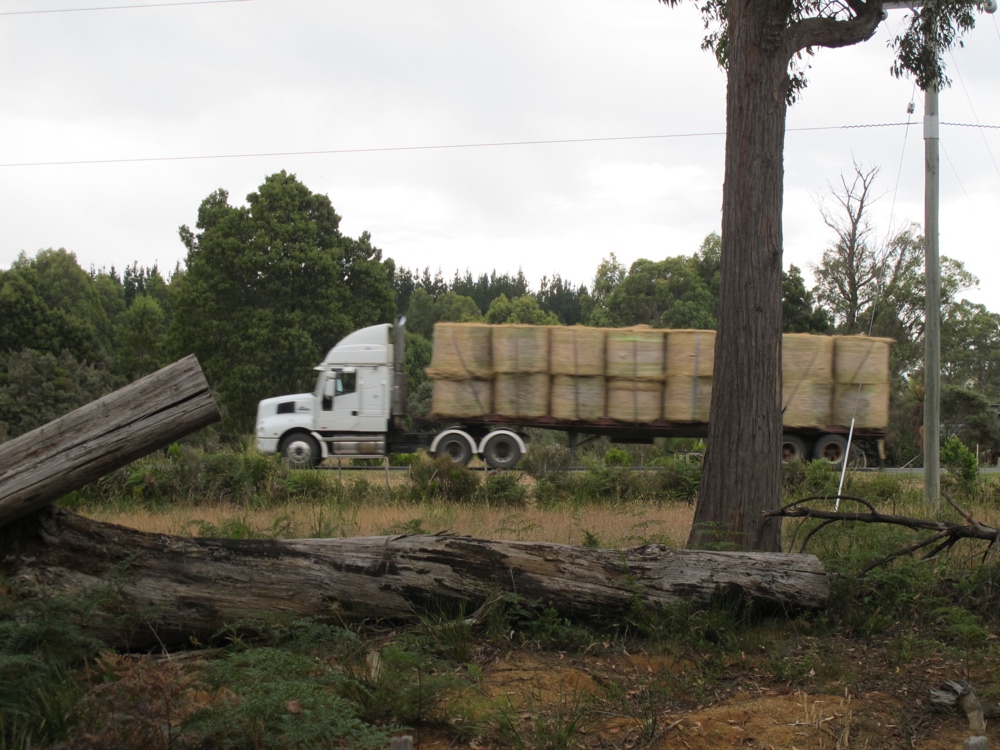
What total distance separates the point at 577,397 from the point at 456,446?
3.19m

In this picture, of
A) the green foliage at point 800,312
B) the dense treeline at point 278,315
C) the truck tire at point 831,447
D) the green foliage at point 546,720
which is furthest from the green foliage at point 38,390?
the green foliage at point 546,720

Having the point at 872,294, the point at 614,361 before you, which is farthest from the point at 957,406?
the point at 614,361

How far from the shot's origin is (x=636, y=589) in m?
6.23

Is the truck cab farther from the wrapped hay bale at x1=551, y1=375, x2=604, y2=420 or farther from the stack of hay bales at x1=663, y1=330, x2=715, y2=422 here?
the stack of hay bales at x1=663, y1=330, x2=715, y2=422

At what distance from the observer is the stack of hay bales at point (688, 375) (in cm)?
2158

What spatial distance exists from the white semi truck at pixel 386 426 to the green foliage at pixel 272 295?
42.3 ft

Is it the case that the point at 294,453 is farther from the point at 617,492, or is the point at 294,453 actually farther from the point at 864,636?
the point at 864,636

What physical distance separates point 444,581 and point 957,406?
1252 inches

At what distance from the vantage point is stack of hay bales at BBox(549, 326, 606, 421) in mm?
21844

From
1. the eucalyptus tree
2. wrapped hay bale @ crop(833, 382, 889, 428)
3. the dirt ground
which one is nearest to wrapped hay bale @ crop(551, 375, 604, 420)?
wrapped hay bale @ crop(833, 382, 889, 428)

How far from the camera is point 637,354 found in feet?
71.6

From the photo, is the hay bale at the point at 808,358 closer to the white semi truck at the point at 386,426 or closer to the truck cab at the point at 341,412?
the white semi truck at the point at 386,426

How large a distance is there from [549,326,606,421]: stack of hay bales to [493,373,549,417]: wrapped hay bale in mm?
259

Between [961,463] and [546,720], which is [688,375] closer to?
[961,463]
